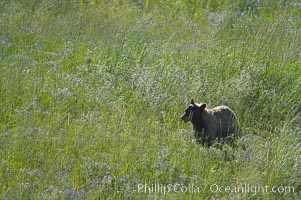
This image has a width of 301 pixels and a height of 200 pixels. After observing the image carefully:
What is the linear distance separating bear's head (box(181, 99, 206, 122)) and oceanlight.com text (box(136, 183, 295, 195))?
1027 millimetres

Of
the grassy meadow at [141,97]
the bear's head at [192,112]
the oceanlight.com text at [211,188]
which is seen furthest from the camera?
the bear's head at [192,112]

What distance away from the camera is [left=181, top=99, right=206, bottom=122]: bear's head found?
7.29m

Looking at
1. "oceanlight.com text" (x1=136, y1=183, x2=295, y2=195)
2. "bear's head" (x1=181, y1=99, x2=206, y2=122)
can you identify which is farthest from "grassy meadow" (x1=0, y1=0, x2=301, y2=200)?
"bear's head" (x1=181, y1=99, x2=206, y2=122)

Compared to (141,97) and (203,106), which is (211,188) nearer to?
(203,106)

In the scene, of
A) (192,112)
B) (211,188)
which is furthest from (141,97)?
(211,188)

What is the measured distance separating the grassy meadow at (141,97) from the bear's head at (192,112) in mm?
221

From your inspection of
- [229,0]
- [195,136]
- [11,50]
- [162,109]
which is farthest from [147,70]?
[229,0]

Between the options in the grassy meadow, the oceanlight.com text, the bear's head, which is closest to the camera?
the oceanlight.com text

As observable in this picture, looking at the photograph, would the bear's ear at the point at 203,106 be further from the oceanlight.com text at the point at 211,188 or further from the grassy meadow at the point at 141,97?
the oceanlight.com text at the point at 211,188

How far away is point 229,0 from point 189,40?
8.85 ft

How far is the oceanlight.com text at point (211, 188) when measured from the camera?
631 cm

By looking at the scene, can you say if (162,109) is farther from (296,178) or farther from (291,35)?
(291,35)

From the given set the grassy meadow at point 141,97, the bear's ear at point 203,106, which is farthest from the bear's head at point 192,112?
the grassy meadow at point 141,97

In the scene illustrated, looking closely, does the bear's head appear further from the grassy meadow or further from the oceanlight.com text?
the oceanlight.com text
